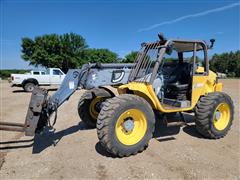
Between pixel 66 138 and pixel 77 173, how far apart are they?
1915mm

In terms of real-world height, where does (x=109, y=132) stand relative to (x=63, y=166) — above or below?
above

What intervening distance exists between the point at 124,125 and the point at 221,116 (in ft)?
9.16

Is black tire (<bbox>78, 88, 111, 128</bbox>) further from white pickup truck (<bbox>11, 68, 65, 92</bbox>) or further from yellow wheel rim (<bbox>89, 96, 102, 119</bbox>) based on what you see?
white pickup truck (<bbox>11, 68, 65, 92</bbox>)

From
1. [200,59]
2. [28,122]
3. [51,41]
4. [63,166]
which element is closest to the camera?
[63,166]

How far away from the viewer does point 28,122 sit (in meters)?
4.47

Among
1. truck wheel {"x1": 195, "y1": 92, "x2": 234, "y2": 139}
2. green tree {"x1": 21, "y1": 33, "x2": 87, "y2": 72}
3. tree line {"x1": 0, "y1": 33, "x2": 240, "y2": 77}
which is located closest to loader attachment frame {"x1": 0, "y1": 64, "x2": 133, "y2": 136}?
truck wheel {"x1": 195, "y1": 92, "x2": 234, "y2": 139}

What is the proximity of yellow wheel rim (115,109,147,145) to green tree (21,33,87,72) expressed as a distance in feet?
118

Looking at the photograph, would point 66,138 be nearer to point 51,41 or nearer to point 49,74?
point 49,74

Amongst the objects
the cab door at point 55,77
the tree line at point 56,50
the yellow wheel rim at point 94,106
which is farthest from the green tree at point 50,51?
the yellow wheel rim at point 94,106

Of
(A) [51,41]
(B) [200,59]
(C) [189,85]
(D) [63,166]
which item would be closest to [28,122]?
(D) [63,166]

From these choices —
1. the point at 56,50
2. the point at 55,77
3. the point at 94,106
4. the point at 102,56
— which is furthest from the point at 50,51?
the point at 94,106

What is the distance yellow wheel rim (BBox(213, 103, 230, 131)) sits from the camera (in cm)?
566

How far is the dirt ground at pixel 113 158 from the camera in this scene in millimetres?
3832

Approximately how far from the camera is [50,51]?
131 feet
